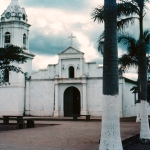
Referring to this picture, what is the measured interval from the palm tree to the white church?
20787 mm

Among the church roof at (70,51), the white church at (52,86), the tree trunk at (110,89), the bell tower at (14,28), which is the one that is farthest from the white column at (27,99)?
the tree trunk at (110,89)

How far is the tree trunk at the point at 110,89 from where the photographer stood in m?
8.34

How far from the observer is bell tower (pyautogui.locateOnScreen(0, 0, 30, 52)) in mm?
36750

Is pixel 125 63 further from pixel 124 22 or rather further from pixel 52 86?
pixel 52 86

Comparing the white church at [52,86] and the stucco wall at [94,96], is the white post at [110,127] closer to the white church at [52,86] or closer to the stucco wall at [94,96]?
the white church at [52,86]

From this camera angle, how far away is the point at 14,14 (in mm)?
37000

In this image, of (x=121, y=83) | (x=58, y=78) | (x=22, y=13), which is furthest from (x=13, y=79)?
(x=121, y=83)

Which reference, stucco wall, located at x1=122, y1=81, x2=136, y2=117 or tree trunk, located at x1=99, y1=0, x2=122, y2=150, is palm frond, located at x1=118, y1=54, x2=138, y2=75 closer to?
stucco wall, located at x1=122, y1=81, x2=136, y2=117

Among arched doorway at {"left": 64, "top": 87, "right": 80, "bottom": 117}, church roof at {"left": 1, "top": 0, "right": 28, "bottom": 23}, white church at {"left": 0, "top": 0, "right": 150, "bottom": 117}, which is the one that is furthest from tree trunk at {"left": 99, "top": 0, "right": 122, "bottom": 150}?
church roof at {"left": 1, "top": 0, "right": 28, "bottom": 23}

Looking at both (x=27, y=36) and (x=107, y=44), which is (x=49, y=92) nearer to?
(x=27, y=36)

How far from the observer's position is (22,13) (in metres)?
37.6

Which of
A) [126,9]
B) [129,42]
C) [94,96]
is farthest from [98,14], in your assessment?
[94,96]

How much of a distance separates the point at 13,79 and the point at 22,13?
285 inches

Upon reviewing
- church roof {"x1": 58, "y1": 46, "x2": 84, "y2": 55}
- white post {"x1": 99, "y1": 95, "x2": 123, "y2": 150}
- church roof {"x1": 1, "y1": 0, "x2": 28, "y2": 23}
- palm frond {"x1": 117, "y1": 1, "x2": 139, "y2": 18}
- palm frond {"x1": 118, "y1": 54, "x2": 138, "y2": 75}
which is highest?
church roof {"x1": 1, "y1": 0, "x2": 28, "y2": 23}
